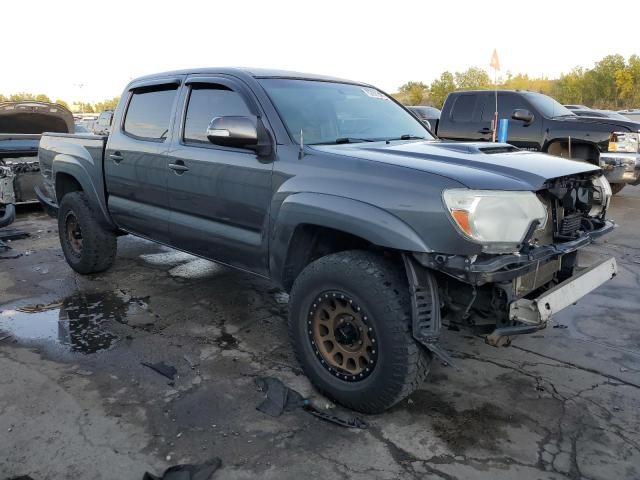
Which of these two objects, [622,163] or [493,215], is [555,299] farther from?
[622,163]

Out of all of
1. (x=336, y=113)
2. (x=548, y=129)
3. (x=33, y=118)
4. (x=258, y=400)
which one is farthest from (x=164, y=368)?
(x=548, y=129)

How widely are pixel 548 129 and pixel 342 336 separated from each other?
741 centimetres

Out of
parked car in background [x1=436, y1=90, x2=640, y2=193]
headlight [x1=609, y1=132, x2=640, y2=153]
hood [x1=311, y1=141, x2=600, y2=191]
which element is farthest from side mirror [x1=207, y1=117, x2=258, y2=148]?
headlight [x1=609, y1=132, x2=640, y2=153]

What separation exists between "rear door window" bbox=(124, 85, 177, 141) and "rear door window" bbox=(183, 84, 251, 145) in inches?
11.1

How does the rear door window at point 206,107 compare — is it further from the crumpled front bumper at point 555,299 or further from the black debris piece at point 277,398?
the crumpled front bumper at point 555,299

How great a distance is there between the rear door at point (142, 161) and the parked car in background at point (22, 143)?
8.36 feet

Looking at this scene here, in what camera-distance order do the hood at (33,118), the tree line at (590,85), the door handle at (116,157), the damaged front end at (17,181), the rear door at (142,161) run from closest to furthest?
the rear door at (142,161) → the door handle at (116,157) → the damaged front end at (17,181) → the hood at (33,118) → the tree line at (590,85)

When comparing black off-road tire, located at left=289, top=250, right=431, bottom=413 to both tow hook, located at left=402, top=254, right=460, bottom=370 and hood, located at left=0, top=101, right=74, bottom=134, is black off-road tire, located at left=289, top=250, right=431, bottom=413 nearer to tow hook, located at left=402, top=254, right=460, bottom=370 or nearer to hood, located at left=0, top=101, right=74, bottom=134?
tow hook, located at left=402, top=254, right=460, bottom=370

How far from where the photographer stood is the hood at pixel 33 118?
811cm

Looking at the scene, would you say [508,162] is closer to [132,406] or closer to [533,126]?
[132,406]

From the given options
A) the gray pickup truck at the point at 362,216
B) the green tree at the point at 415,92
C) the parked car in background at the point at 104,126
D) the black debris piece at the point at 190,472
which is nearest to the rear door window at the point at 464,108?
the gray pickup truck at the point at 362,216

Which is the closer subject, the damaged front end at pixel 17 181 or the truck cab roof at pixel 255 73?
the truck cab roof at pixel 255 73

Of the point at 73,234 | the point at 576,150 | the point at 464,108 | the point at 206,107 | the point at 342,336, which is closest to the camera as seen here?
the point at 342,336

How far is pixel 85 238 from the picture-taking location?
505cm
